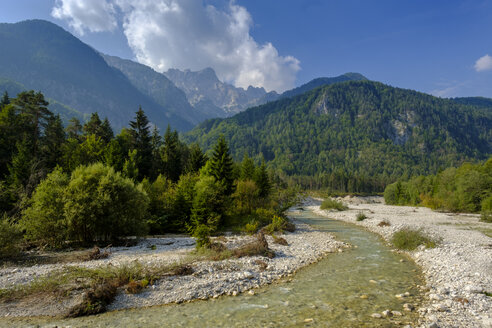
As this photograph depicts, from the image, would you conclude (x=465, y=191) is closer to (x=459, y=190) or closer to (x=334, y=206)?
(x=459, y=190)

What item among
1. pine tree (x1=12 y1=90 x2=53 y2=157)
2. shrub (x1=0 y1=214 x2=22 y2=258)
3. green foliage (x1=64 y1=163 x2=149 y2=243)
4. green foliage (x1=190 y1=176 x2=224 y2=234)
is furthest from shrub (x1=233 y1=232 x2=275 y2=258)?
pine tree (x1=12 y1=90 x2=53 y2=157)

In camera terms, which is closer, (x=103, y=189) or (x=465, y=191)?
(x=103, y=189)

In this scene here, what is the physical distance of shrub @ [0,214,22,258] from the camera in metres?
17.1

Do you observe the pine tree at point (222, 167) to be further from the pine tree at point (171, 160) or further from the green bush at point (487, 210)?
the green bush at point (487, 210)

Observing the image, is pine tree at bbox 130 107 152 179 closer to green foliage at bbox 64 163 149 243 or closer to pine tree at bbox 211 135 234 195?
pine tree at bbox 211 135 234 195

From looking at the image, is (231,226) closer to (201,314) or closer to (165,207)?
(165,207)

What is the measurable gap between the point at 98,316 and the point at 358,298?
11.8 metres

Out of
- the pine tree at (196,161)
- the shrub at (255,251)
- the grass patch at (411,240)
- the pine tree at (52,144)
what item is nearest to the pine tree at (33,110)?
the pine tree at (52,144)

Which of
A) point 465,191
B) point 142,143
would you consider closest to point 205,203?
point 142,143

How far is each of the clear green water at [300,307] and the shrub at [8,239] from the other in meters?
10.1

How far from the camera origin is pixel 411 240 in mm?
23422

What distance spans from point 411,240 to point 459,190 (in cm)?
5224

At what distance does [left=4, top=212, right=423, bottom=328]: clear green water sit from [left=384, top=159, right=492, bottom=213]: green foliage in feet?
186

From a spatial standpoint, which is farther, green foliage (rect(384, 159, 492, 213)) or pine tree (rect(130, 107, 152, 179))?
green foliage (rect(384, 159, 492, 213))
